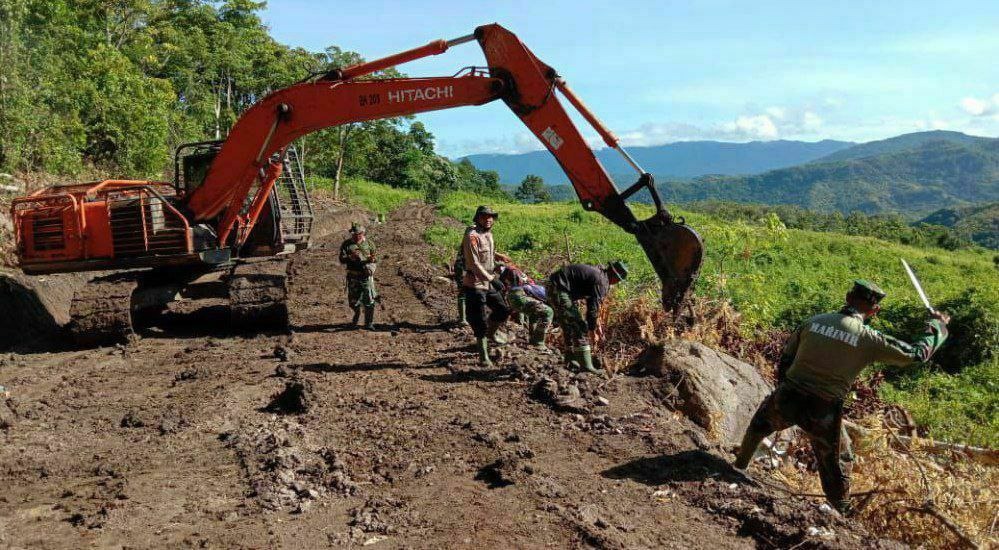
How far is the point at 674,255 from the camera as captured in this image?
7.15 m

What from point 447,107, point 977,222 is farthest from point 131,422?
point 977,222

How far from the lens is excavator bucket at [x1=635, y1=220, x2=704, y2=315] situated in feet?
23.0

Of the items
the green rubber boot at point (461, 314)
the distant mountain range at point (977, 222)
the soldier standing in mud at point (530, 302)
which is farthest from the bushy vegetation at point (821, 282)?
the distant mountain range at point (977, 222)

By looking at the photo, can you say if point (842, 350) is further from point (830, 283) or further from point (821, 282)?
point (830, 283)

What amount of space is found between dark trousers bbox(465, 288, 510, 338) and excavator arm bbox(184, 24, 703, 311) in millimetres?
1428

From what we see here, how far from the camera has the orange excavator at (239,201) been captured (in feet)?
26.5

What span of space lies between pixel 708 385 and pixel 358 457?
376cm

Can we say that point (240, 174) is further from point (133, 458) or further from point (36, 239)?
point (133, 458)

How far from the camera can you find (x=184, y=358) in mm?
8875

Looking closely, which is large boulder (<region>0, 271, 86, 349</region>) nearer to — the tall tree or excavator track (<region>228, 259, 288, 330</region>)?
excavator track (<region>228, 259, 288, 330</region>)

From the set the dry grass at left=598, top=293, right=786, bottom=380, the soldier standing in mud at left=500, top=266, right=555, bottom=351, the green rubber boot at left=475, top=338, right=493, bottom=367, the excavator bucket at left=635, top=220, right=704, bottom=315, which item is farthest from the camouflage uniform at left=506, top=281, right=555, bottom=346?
the excavator bucket at left=635, top=220, right=704, bottom=315

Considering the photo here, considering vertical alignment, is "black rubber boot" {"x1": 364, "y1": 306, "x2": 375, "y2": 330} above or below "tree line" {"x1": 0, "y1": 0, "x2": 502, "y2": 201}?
below

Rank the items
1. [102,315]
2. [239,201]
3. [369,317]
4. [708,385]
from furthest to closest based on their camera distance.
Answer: [369,317]
[239,201]
[102,315]
[708,385]

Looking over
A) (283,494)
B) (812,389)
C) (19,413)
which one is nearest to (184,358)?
(19,413)
